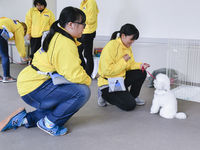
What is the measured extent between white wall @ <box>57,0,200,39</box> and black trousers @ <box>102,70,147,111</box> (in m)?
1.05

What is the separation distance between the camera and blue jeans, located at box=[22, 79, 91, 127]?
1.50 metres

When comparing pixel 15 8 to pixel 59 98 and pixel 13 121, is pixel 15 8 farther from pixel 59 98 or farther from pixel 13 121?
pixel 59 98

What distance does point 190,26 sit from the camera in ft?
Answer: 9.10

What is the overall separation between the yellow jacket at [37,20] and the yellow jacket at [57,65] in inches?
83.8

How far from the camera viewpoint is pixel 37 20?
3.48 m

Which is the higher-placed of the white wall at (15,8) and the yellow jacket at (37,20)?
the white wall at (15,8)

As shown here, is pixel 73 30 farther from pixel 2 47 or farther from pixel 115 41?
pixel 2 47

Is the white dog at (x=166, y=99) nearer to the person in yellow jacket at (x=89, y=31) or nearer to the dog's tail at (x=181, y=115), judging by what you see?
the dog's tail at (x=181, y=115)

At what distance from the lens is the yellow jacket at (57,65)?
1.39m

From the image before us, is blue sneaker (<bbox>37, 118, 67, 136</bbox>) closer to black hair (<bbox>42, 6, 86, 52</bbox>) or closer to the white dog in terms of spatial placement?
black hair (<bbox>42, 6, 86, 52</bbox>)

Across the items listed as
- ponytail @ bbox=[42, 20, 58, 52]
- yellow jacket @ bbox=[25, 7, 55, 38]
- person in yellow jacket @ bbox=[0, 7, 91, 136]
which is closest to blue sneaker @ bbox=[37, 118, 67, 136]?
person in yellow jacket @ bbox=[0, 7, 91, 136]

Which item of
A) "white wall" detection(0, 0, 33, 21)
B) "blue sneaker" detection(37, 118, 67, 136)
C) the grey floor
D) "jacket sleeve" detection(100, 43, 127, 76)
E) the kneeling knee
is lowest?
the grey floor

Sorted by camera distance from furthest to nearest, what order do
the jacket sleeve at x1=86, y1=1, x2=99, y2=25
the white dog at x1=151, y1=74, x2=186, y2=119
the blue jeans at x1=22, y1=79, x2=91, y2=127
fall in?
the jacket sleeve at x1=86, y1=1, x2=99, y2=25 → the white dog at x1=151, y1=74, x2=186, y2=119 → the blue jeans at x1=22, y1=79, x2=91, y2=127

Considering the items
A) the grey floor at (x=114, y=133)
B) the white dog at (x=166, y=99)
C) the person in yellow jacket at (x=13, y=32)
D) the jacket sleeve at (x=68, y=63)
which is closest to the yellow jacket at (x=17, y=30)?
the person in yellow jacket at (x=13, y=32)
